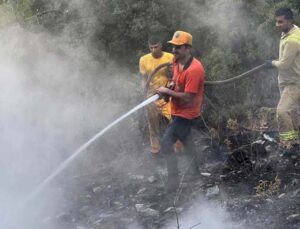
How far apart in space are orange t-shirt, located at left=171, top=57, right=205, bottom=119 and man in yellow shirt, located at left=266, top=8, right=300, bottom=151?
38.2 inches

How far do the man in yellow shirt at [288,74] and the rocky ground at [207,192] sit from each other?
277 millimetres

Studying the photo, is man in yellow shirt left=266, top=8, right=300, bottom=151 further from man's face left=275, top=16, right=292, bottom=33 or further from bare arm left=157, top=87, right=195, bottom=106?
bare arm left=157, top=87, right=195, bottom=106

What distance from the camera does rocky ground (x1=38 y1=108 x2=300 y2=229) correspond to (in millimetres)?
4848

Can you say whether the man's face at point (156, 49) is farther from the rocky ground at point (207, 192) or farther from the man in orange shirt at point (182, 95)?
the rocky ground at point (207, 192)

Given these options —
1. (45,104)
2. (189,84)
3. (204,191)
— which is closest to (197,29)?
(45,104)

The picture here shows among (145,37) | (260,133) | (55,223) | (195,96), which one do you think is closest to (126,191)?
(55,223)

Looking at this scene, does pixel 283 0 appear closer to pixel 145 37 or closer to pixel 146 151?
pixel 145 37

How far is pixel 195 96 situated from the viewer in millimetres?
5289

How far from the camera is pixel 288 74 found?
5.61 m

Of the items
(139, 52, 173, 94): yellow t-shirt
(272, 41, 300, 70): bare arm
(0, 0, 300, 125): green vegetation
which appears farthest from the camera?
(0, 0, 300, 125): green vegetation

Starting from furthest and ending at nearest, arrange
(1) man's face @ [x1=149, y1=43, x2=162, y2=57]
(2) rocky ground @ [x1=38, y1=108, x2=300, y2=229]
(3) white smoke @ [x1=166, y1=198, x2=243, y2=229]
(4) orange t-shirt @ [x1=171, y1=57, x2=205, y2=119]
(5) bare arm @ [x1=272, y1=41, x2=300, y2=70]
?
(1) man's face @ [x1=149, y1=43, x2=162, y2=57] → (5) bare arm @ [x1=272, y1=41, x2=300, y2=70] → (4) orange t-shirt @ [x1=171, y1=57, x2=205, y2=119] → (2) rocky ground @ [x1=38, y1=108, x2=300, y2=229] → (3) white smoke @ [x1=166, y1=198, x2=243, y2=229]

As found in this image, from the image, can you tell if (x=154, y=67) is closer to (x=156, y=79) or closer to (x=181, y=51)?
(x=156, y=79)

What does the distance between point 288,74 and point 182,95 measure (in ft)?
4.50

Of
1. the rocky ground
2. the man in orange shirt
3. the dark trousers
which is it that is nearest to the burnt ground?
the rocky ground
